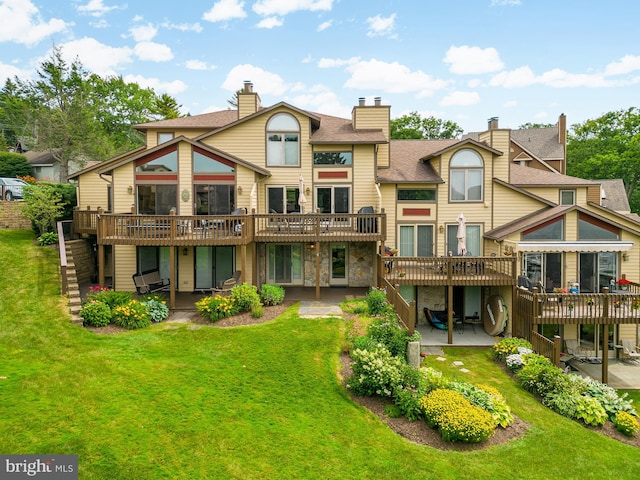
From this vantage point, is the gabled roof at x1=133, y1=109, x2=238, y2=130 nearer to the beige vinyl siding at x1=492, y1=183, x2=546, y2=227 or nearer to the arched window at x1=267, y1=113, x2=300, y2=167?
the arched window at x1=267, y1=113, x2=300, y2=167

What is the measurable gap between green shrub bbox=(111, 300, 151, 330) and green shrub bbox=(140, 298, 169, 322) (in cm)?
38

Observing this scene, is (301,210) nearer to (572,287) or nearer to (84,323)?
(84,323)

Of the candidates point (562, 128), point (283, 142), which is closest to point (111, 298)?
point (283, 142)

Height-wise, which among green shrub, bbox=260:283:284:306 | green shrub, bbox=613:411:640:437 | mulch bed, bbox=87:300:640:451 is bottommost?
green shrub, bbox=613:411:640:437

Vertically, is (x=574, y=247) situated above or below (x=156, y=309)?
above

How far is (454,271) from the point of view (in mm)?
15359

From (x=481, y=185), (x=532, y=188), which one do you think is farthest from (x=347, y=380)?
(x=532, y=188)

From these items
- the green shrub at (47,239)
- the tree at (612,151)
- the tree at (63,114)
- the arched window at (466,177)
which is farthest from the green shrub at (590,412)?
the tree at (612,151)

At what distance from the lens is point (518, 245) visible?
1591cm

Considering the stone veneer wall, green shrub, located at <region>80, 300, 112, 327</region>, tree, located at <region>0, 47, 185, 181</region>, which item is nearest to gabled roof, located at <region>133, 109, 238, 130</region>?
the stone veneer wall

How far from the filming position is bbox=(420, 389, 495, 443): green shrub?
308 inches

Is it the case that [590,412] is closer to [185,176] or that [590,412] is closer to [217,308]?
[217,308]

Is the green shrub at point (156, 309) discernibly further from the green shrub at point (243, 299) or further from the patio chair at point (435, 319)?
the patio chair at point (435, 319)

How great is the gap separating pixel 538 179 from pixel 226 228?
15449 mm
